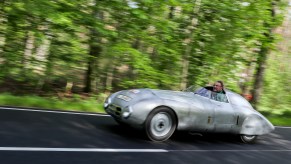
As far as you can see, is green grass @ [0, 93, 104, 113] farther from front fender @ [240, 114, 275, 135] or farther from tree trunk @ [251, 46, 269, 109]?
tree trunk @ [251, 46, 269, 109]

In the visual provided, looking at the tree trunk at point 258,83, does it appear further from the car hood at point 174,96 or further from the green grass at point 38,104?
the car hood at point 174,96

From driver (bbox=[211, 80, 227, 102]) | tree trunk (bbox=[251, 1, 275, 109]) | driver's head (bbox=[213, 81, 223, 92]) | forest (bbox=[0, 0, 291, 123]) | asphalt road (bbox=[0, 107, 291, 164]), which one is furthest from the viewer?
tree trunk (bbox=[251, 1, 275, 109])

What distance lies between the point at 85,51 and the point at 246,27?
5967mm

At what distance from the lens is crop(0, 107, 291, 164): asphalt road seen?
5156 millimetres

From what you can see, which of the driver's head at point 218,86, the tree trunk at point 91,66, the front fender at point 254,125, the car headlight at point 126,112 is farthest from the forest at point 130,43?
the front fender at point 254,125

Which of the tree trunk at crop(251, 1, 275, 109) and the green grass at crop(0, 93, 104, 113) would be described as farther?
the tree trunk at crop(251, 1, 275, 109)

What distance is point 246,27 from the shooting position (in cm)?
1275

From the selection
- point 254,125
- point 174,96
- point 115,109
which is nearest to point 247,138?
point 254,125

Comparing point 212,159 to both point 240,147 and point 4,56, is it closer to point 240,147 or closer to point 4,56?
point 240,147

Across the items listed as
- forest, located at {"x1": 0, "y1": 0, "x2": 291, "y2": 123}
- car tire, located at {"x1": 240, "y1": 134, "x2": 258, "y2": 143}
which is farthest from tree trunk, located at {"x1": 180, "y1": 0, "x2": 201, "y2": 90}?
car tire, located at {"x1": 240, "y1": 134, "x2": 258, "y2": 143}

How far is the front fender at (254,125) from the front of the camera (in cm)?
791

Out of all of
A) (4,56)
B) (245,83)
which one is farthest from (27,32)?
(245,83)

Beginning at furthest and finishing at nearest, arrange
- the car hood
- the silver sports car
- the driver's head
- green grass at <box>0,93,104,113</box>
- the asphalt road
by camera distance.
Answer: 1. green grass at <box>0,93,104,113</box>
2. the driver's head
3. the car hood
4. the silver sports car
5. the asphalt road

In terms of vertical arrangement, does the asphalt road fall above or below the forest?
below
